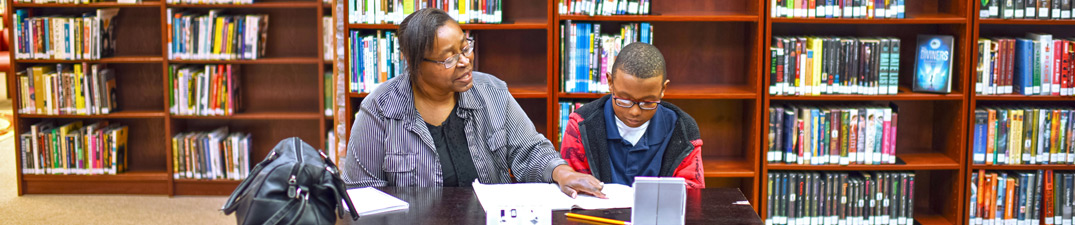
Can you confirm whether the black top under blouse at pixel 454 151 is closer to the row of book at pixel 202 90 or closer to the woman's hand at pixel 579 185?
the woman's hand at pixel 579 185

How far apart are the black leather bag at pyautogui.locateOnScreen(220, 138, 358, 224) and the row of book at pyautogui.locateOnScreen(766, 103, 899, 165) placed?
7.38 ft

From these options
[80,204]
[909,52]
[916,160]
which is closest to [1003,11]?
[909,52]

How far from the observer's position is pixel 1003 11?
354 cm

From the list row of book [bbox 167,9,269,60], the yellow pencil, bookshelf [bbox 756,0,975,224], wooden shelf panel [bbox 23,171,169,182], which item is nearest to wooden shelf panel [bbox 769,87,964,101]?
bookshelf [bbox 756,0,975,224]

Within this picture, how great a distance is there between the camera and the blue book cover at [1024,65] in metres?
3.57

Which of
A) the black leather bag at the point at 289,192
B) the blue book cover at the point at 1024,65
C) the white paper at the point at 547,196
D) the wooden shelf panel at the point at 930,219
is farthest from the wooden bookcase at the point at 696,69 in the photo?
the black leather bag at the point at 289,192

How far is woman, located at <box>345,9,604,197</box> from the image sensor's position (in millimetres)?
2359

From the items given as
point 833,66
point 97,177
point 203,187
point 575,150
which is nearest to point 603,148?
point 575,150

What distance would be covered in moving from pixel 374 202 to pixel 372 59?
5.05 feet

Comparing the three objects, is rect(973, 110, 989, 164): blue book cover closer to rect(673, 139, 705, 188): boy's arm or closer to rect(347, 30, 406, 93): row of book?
rect(673, 139, 705, 188): boy's arm

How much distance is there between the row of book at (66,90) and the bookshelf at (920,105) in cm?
313

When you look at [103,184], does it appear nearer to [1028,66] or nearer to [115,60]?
[115,60]

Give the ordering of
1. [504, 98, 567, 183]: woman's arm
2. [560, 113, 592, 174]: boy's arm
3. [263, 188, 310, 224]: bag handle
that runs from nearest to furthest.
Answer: [263, 188, 310, 224]: bag handle, [504, 98, 567, 183]: woman's arm, [560, 113, 592, 174]: boy's arm

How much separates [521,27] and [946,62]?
61.6 inches
